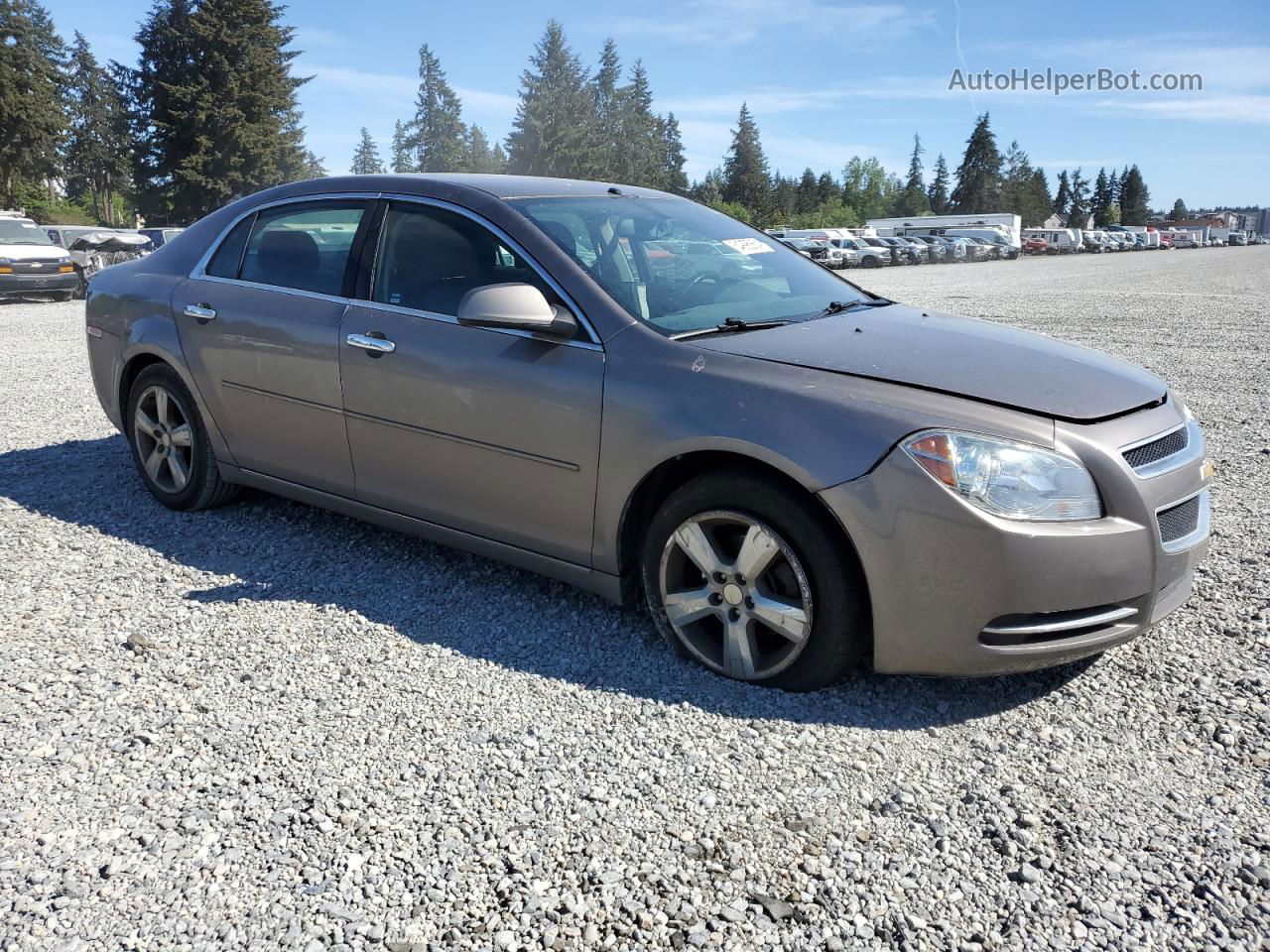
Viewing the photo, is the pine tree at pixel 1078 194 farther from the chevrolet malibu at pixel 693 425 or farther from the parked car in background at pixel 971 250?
the chevrolet malibu at pixel 693 425

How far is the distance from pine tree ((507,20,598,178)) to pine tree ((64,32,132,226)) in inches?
1206

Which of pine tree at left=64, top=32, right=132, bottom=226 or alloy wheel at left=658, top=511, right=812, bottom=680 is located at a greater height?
pine tree at left=64, top=32, right=132, bottom=226

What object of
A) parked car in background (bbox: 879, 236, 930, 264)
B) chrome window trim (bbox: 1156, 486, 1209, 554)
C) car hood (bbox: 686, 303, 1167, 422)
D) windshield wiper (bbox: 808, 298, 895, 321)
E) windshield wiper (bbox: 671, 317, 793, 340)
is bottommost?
chrome window trim (bbox: 1156, 486, 1209, 554)

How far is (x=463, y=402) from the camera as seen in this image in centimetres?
389

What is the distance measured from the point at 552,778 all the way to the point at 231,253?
3.31m

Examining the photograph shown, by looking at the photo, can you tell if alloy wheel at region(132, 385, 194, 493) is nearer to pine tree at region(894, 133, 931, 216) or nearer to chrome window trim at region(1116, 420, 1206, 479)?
chrome window trim at region(1116, 420, 1206, 479)

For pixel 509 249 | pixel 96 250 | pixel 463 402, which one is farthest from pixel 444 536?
pixel 96 250

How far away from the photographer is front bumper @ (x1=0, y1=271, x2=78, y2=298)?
62.7 feet

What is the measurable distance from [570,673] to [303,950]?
1.45m

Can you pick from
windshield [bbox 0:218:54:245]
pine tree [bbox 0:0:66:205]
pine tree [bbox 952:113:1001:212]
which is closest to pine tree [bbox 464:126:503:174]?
pine tree [bbox 0:0:66:205]

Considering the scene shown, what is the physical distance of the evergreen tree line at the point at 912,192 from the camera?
342 feet

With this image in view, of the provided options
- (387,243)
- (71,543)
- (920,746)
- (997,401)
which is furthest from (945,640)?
(71,543)

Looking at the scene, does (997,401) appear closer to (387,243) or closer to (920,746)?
(920,746)

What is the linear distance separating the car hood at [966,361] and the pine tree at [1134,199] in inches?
7376
